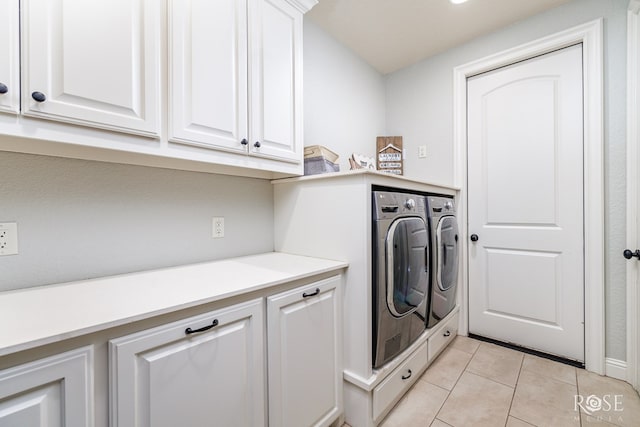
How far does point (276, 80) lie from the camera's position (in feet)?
4.82

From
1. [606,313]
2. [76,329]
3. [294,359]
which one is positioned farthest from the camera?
[606,313]

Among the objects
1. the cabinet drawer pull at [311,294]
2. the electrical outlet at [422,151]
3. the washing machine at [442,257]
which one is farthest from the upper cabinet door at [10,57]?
the electrical outlet at [422,151]

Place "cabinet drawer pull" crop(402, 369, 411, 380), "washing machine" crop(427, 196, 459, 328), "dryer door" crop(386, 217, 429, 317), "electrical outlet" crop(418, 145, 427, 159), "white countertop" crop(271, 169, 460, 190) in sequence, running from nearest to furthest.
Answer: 1. "white countertop" crop(271, 169, 460, 190)
2. "dryer door" crop(386, 217, 429, 317)
3. "cabinet drawer pull" crop(402, 369, 411, 380)
4. "washing machine" crop(427, 196, 459, 328)
5. "electrical outlet" crop(418, 145, 427, 159)

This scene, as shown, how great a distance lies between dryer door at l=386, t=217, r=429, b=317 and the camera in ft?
4.64

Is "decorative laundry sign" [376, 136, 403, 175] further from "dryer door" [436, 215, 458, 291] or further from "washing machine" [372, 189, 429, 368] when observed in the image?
"washing machine" [372, 189, 429, 368]

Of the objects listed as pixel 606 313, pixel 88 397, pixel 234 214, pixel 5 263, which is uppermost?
pixel 234 214

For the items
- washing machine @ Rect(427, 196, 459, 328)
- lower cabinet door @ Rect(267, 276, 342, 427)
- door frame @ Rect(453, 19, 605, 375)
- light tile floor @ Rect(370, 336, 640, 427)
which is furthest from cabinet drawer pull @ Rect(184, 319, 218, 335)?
door frame @ Rect(453, 19, 605, 375)

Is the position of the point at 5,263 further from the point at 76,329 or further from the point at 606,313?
the point at 606,313

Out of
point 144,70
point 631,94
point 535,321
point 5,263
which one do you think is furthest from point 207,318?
point 631,94

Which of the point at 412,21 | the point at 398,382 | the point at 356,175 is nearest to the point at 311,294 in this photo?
the point at 356,175

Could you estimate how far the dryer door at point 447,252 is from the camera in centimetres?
192

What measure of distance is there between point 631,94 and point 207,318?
8.67ft

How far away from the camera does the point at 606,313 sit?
1782mm

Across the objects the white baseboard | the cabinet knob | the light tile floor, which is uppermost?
the cabinet knob
